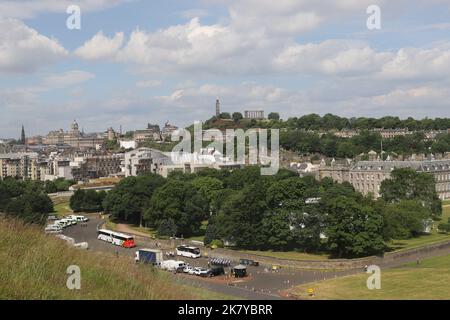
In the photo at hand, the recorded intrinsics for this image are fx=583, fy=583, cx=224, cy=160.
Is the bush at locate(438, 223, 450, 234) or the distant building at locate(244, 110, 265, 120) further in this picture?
the distant building at locate(244, 110, 265, 120)

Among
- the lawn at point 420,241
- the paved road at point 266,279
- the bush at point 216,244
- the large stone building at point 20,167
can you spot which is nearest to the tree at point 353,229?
the paved road at point 266,279

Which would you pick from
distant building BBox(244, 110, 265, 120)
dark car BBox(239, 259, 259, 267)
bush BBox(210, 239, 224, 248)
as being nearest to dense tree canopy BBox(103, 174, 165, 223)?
bush BBox(210, 239, 224, 248)

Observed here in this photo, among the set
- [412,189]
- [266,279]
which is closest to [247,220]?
[266,279]

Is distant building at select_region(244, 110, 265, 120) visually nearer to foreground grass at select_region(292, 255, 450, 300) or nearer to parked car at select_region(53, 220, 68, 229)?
parked car at select_region(53, 220, 68, 229)

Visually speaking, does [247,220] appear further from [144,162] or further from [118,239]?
[144,162]

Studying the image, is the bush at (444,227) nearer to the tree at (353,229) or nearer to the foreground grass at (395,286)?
the tree at (353,229)

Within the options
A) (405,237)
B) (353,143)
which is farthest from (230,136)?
(405,237)

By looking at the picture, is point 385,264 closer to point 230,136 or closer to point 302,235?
point 302,235
